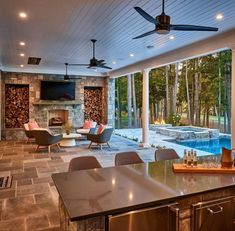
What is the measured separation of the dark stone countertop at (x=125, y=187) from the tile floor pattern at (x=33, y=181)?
1189 millimetres

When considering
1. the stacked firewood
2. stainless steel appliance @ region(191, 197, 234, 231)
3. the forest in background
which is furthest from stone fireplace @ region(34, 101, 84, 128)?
stainless steel appliance @ region(191, 197, 234, 231)

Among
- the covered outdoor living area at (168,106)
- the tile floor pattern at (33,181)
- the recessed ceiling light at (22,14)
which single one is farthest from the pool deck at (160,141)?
the recessed ceiling light at (22,14)

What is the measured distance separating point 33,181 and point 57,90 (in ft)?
22.3

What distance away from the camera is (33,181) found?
4.77 metres

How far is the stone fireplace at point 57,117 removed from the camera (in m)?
11.4

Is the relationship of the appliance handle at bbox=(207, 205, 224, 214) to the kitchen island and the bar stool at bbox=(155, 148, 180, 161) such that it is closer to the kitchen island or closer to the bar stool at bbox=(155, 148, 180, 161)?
the kitchen island

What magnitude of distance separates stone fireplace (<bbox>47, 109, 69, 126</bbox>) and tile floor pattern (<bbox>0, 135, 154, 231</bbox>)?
7.83ft

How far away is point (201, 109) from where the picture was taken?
43.2 ft

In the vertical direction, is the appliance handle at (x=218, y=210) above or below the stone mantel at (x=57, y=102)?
below

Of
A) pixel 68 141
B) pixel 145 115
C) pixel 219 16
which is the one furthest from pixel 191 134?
pixel 219 16

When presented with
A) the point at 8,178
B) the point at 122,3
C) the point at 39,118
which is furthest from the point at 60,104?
the point at 122,3

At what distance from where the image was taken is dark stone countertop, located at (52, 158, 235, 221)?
165 centimetres

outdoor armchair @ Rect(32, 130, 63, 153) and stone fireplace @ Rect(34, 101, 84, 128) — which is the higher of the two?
stone fireplace @ Rect(34, 101, 84, 128)

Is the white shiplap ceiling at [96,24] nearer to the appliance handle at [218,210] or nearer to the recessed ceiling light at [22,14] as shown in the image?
the recessed ceiling light at [22,14]
